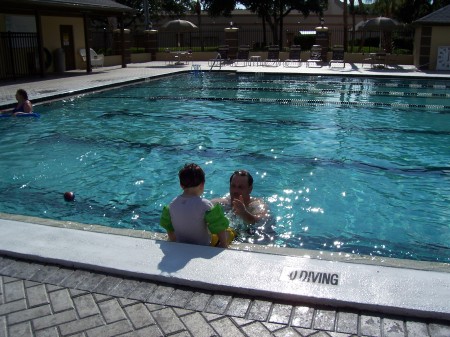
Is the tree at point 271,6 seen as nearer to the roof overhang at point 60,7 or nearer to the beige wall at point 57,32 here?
the beige wall at point 57,32

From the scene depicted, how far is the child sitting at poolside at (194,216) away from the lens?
3.88m

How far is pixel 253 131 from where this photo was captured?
1062 centimetres

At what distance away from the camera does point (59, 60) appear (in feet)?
72.5

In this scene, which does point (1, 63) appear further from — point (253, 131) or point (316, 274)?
point (316, 274)

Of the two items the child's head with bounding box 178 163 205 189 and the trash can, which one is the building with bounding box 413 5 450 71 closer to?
the trash can

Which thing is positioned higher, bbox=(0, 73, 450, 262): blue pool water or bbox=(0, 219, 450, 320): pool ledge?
bbox=(0, 219, 450, 320): pool ledge

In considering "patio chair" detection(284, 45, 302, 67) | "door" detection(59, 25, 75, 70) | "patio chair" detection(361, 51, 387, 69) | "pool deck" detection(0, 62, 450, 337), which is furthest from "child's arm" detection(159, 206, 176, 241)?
"patio chair" detection(284, 45, 302, 67)

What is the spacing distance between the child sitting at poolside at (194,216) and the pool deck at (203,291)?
16cm

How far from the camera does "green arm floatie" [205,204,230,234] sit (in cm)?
386

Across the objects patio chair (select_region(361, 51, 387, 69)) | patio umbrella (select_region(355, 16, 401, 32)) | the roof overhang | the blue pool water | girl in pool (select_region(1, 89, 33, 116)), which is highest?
the roof overhang

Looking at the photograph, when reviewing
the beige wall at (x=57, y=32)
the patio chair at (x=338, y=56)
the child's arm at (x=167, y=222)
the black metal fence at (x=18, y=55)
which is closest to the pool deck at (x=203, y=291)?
the child's arm at (x=167, y=222)

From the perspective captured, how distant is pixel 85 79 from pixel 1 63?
12.1 ft

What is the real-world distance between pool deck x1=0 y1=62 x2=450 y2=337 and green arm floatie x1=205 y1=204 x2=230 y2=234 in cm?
17

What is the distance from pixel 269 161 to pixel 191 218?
4.53m
